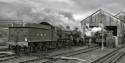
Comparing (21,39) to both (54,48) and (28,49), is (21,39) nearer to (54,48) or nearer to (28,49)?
(28,49)

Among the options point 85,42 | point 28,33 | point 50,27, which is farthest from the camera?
point 85,42

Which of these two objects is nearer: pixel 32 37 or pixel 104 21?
pixel 32 37

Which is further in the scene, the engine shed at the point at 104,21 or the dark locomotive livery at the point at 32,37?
the engine shed at the point at 104,21

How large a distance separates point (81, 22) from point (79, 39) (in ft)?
46.4

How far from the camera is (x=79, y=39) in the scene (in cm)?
3244

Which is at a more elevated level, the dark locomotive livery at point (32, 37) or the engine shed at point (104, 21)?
the engine shed at point (104, 21)

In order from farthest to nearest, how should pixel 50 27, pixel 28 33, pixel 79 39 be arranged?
pixel 79 39, pixel 50 27, pixel 28 33

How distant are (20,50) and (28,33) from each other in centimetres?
203

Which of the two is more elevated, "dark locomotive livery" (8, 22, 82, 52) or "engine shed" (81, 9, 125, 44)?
"engine shed" (81, 9, 125, 44)

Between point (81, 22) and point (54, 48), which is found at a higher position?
point (81, 22)

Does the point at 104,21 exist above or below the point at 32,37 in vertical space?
above

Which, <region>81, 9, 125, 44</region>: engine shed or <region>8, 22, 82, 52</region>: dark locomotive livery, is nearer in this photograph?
<region>8, 22, 82, 52</region>: dark locomotive livery

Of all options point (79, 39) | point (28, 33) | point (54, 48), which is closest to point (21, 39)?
point (28, 33)

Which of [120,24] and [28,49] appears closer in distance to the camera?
[28,49]
